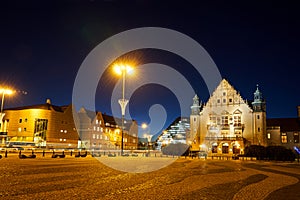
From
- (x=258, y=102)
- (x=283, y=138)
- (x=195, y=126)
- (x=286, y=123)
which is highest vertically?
(x=258, y=102)

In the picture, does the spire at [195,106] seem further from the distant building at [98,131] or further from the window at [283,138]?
the distant building at [98,131]

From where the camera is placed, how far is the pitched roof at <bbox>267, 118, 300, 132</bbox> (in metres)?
61.7

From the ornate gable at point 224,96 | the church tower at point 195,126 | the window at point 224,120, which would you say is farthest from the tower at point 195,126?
the window at point 224,120

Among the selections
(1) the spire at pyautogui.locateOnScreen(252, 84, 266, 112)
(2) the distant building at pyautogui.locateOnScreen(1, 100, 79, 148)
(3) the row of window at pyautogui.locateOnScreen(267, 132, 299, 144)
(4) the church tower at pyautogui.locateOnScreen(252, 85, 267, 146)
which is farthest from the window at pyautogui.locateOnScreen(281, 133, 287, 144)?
(2) the distant building at pyautogui.locateOnScreen(1, 100, 79, 148)

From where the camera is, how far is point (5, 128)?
71.3 meters

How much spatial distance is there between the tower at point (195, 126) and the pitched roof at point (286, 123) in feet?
56.2

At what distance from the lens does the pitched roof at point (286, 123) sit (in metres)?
61.7

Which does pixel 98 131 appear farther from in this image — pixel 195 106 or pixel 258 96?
pixel 258 96

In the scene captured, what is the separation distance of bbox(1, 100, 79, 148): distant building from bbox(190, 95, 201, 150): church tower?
98.9 ft

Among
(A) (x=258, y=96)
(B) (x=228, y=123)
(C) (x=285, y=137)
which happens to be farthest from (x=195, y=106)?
(C) (x=285, y=137)

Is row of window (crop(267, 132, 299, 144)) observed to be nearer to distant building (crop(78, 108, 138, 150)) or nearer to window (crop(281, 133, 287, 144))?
window (crop(281, 133, 287, 144))

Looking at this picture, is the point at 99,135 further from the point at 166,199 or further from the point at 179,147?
the point at 166,199

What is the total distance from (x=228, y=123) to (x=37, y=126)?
47.0 meters

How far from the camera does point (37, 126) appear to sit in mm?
68062
